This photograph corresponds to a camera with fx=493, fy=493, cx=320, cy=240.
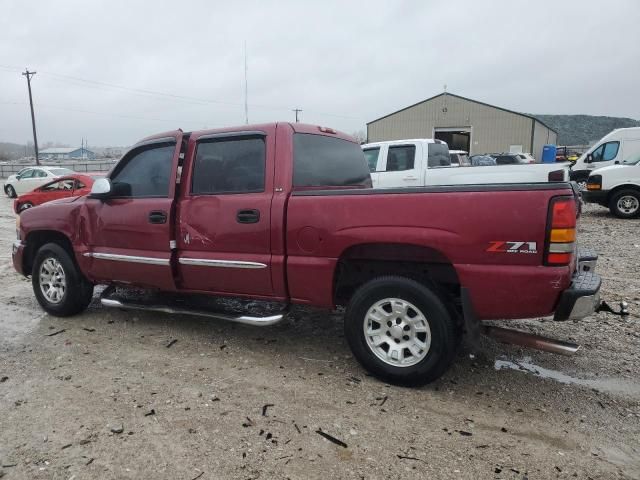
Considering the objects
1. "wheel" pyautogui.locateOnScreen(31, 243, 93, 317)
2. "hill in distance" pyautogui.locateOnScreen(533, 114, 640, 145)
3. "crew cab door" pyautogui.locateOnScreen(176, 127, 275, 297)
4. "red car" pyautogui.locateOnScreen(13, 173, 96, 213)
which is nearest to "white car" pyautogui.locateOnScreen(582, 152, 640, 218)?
"crew cab door" pyautogui.locateOnScreen(176, 127, 275, 297)

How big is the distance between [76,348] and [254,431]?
7.48ft

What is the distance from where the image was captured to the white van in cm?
1622

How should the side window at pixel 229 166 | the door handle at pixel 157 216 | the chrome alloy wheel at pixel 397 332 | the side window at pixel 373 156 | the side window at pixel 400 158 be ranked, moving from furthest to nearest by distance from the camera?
1. the side window at pixel 373 156
2. the side window at pixel 400 158
3. the door handle at pixel 157 216
4. the side window at pixel 229 166
5. the chrome alloy wheel at pixel 397 332

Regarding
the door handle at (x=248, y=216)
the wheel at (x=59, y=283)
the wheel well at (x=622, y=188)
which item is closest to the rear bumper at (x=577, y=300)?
the door handle at (x=248, y=216)

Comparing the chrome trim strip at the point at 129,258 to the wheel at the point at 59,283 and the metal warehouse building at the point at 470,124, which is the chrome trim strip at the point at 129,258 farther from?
the metal warehouse building at the point at 470,124

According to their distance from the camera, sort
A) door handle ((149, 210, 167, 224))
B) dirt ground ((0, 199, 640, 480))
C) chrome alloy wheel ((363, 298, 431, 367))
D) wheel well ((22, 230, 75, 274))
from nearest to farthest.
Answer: dirt ground ((0, 199, 640, 480)) < chrome alloy wheel ((363, 298, 431, 367)) < door handle ((149, 210, 167, 224)) < wheel well ((22, 230, 75, 274))

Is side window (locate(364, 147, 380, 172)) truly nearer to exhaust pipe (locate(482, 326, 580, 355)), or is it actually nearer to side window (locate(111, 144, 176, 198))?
side window (locate(111, 144, 176, 198))

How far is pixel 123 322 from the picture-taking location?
514cm

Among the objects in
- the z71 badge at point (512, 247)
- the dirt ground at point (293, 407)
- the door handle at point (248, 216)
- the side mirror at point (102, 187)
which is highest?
the side mirror at point (102, 187)

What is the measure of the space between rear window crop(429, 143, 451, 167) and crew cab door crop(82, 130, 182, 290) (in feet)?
21.5

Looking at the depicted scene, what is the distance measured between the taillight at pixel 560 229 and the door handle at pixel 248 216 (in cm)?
210

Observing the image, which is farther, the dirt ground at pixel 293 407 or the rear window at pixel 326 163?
the rear window at pixel 326 163

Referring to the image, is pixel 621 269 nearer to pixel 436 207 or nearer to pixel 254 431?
pixel 436 207

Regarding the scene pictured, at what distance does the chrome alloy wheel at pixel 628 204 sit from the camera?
40.0 feet
